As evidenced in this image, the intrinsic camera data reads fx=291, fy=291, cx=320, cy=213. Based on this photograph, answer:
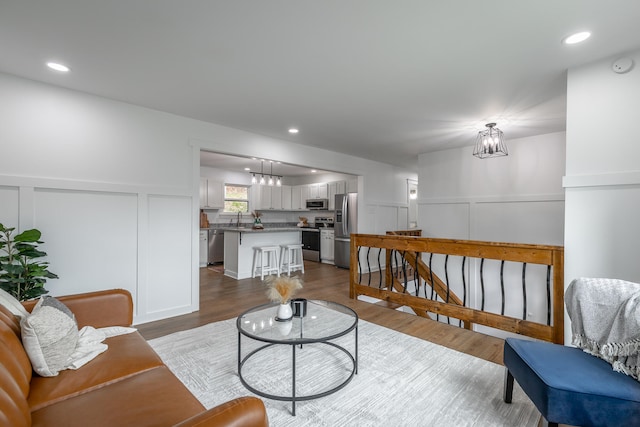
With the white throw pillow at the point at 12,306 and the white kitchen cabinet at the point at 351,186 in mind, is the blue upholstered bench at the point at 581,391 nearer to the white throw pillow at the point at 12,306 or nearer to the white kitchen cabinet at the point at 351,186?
the white throw pillow at the point at 12,306

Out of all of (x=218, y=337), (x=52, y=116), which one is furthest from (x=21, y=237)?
(x=218, y=337)

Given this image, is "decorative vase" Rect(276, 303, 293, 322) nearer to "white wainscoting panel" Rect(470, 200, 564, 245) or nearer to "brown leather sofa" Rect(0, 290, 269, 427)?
"brown leather sofa" Rect(0, 290, 269, 427)

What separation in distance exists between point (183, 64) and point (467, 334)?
144 inches

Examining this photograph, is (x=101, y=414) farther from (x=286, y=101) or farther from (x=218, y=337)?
(x=286, y=101)

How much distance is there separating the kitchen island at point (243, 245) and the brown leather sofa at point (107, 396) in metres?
3.79

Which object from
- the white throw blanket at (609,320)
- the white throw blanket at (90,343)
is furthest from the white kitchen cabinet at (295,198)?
the white throw blanket at (609,320)

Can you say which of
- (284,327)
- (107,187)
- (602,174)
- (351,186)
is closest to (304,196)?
(351,186)

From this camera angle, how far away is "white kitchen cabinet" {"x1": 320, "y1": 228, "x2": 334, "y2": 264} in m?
7.44

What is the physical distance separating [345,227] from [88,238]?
15.8 feet

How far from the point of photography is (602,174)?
2.29m

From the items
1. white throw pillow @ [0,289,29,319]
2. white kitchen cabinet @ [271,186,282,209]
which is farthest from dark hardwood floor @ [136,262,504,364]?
white kitchen cabinet @ [271,186,282,209]

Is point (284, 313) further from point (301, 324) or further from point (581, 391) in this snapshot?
Result: point (581, 391)

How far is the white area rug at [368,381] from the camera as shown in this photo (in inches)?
69.4

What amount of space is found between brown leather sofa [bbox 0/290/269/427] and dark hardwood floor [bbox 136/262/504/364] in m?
1.58
